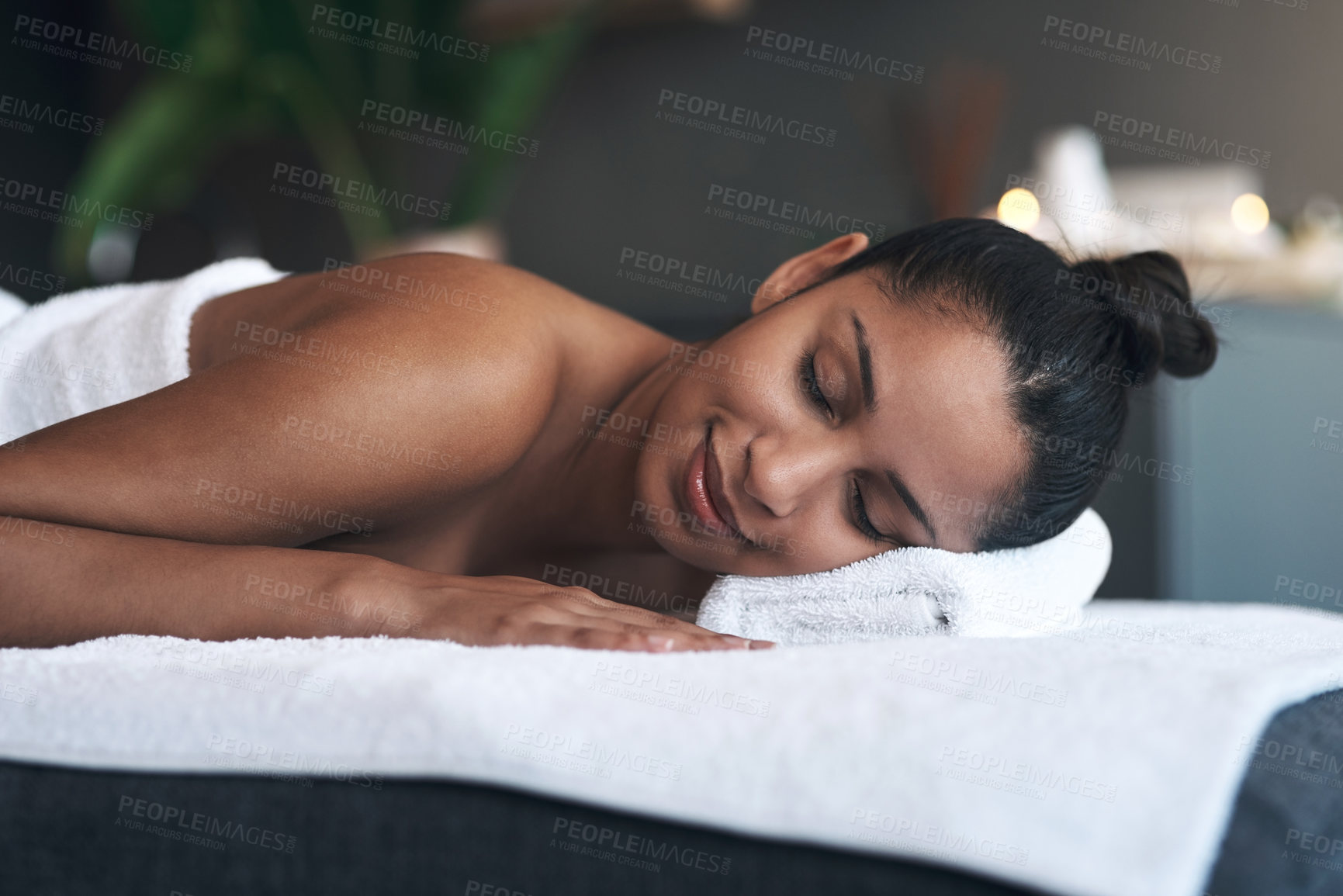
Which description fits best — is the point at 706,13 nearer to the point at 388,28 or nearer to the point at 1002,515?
the point at 388,28

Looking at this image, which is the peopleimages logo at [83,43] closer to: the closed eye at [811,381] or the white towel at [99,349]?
the white towel at [99,349]

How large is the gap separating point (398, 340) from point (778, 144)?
209cm

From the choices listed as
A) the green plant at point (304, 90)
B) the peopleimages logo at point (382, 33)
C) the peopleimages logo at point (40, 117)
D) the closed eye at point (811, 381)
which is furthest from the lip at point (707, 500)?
the peopleimages logo at point (40, 117)

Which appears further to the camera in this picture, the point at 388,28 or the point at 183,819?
the point at 388,28

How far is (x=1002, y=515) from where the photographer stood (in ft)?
3.13

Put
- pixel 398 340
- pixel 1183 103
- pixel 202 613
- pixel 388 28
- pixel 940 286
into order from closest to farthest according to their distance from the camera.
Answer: pixel 202 613 → pixel 398 340 → pixel 940 286 → pixel 1183 103 → pixel 388 28

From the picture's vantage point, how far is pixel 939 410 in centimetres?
88

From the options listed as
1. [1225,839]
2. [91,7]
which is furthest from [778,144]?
[91,7]

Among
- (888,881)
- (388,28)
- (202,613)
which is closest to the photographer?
(888,881)

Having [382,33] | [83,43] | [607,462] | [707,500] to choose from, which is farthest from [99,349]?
[83,43]

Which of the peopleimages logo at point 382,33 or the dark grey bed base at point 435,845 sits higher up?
the peopleimages logo at point 382,33

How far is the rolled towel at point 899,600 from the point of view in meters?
0.86

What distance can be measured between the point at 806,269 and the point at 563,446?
33 centimetres

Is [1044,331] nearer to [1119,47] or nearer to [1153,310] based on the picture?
[1153,310]
